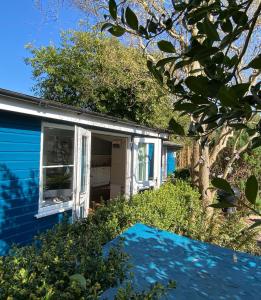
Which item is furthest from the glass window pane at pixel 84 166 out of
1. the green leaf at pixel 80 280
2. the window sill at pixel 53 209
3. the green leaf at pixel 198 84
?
the green leaf at pixel 198 84

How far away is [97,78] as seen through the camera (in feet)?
63.6

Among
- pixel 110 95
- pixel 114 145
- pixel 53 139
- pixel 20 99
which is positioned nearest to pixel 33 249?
pixel 20 99

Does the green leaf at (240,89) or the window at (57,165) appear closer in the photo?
the green leaf at (240,89)

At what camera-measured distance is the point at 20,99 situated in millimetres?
5926

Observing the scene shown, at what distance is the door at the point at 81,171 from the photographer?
341 inches

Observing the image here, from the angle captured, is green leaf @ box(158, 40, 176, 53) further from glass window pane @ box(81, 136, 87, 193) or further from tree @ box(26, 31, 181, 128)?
tree @ box(26, 31, 181, 128)

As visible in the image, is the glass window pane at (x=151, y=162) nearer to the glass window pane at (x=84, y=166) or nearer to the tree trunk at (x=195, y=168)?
the tree trunk at (x=195, y=168)

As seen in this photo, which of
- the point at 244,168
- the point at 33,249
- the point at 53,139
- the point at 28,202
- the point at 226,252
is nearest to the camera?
the point at 33,249

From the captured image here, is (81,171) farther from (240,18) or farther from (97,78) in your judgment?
(97,78)

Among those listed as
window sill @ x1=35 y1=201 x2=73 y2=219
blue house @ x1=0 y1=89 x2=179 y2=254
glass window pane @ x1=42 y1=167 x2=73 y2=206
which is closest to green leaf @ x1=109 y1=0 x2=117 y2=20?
blue house @ x1=0 y1=89 x2=179 y2=254

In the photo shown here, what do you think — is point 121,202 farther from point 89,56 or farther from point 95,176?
point 89,56

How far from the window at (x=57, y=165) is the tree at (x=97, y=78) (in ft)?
24.9

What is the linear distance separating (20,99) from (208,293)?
12.5 ft

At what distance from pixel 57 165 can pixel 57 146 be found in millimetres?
398
